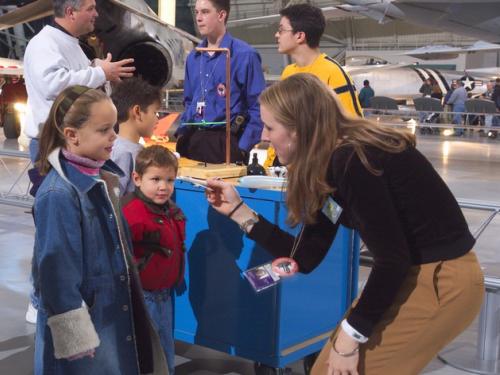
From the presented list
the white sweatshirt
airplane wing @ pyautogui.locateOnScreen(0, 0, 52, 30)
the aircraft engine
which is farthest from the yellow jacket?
the aircraft engine

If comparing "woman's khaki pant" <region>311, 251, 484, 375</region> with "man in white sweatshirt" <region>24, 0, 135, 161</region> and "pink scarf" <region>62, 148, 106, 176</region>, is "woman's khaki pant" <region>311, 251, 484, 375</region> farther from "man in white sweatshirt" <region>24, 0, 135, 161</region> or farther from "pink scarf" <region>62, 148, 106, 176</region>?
"man in white sweatshirt" <region>24, 0, 135, 161</region>

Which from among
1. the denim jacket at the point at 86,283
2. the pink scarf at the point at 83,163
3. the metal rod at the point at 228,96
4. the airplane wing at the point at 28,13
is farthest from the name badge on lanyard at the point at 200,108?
the airplane wing at the point at 28,13

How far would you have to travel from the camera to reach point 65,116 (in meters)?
2.49

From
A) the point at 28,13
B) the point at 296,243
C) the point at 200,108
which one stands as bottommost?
the point at 296,243

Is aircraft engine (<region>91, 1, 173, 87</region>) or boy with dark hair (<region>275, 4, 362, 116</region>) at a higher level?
aircraft engine (<region>91, 1, 173, 87</region>)

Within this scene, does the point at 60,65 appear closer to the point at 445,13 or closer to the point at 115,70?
the point at 115,70

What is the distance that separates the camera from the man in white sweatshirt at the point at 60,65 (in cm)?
361

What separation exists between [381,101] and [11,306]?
19253mm

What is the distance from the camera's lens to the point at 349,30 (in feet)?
153

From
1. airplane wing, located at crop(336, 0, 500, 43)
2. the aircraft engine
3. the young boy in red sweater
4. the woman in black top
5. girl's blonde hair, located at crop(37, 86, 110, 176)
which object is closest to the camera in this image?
the woman in black top

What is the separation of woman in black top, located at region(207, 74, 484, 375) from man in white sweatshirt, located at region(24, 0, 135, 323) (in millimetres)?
1834

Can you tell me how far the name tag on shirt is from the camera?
2.05 metres

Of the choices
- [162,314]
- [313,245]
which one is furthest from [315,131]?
[162,314]

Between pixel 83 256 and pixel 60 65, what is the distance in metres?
1.56
